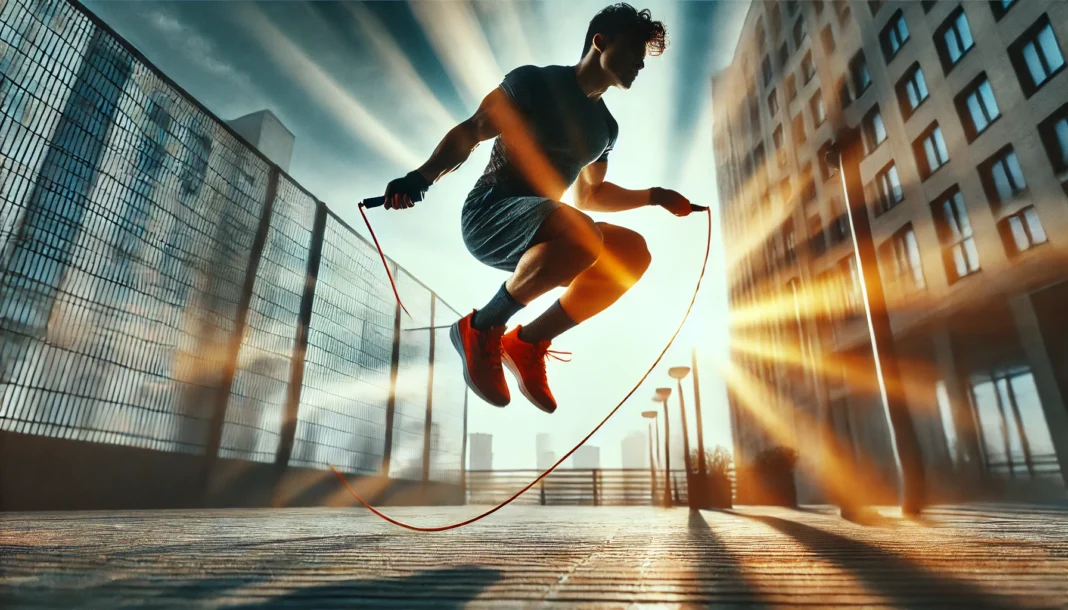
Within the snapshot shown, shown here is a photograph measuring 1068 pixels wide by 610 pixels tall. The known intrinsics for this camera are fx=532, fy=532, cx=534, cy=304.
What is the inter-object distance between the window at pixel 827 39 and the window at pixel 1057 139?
878 centimetres

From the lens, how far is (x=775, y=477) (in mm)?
12531

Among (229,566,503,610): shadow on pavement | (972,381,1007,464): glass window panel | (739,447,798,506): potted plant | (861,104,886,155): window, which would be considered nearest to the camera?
(229,566,503,610): shadow on pavement

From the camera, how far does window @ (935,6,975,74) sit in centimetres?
1141

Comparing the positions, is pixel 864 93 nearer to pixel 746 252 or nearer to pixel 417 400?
pixel 746 252

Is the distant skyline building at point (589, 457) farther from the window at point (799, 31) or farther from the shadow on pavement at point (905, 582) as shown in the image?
the shadow on pavement at point (905, 582)

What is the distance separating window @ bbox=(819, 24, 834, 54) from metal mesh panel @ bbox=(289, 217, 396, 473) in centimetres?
1577

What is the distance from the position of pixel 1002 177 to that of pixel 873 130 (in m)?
4.87

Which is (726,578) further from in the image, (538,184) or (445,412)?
(445,412)

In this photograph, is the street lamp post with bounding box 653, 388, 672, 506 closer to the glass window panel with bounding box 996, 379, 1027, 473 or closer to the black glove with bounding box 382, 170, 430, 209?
the glass window panel with bounding box 996, 379, 1027, 473

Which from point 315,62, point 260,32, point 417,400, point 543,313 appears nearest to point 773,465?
point 417,400

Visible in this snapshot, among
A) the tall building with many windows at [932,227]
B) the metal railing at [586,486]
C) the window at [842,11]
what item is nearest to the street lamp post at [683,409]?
the tall building with many windows at [932,227]

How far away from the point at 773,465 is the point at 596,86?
12409mm

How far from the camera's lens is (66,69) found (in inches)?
217


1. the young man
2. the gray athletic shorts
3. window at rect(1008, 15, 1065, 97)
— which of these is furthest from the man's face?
window at rect(1008, 15, 1065, 97)
